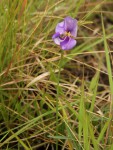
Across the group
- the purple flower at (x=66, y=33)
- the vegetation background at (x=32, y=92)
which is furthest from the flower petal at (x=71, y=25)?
the vegetation background at (x=32, y=92)

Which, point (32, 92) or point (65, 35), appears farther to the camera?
point (32, 92)

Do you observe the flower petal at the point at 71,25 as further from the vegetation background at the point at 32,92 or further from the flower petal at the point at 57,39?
the vegetation background at the point at 32,92

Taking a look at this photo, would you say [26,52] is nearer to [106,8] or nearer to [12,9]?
[12,9]

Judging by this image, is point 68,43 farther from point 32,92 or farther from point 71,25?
point 32,92

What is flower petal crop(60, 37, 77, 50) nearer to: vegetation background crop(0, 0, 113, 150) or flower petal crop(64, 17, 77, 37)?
flower petal crop(64, 17, 77, 37)

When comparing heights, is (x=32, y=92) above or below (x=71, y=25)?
below

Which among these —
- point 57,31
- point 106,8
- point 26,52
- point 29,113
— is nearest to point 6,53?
point 26,52

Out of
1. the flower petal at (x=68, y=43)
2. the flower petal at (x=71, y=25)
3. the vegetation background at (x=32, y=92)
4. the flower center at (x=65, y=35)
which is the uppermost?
the flower petal at (x=71, y=25)

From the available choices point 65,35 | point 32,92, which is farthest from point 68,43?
point 32,92
